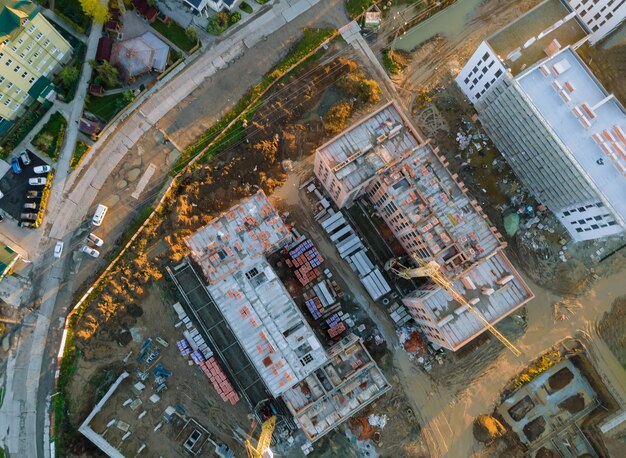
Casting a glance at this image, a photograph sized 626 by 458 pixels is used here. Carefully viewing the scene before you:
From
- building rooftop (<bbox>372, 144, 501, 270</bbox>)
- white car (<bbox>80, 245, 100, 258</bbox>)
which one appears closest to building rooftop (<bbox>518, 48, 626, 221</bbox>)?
building rooftop (<bbox>372, 144, 501, 270</bbox>)

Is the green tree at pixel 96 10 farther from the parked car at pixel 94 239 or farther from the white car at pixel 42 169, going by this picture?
the parked car at pixel 94 239

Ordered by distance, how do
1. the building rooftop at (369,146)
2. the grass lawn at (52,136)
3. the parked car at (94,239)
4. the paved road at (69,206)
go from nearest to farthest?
the building rooftop at (369,146) < the paved road at (69,206) < the parked car at (94,239) < the grass lawn at (52,136)

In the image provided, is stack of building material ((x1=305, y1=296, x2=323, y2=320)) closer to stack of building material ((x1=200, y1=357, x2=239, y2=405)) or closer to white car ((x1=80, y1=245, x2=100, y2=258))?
stack of building material ((x1=200, y1=357, x2=239, y2=405))

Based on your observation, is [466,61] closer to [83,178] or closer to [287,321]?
[287,321]

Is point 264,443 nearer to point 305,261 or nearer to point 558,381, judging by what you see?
point 305,261

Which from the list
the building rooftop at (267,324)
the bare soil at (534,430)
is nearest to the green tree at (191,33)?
the building rooftop at (267,324)

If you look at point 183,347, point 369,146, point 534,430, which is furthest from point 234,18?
point 534,430

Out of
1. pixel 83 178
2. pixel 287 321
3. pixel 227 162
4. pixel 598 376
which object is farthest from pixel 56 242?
pixel 598 376
